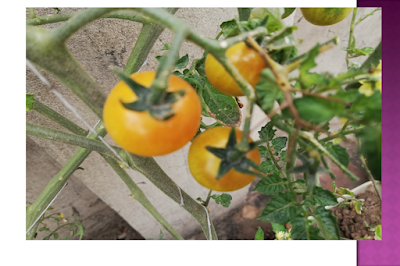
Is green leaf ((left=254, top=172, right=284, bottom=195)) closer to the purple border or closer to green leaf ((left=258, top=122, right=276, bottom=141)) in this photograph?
green leaf ((left=258, top=122, right=276, bottom=141))

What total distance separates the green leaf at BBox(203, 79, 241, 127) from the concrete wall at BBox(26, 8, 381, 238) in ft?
1.03

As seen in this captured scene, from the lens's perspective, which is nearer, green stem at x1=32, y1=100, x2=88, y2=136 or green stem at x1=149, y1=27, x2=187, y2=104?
green stem at x1=149, y1=27, x2=187, y2=104

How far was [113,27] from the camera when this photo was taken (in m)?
0.65

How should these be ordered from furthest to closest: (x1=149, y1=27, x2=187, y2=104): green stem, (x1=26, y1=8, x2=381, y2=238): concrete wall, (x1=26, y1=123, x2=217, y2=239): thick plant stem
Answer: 1. (x1=26, y1=8, x2=381, y2=238): concrete wall
2. (x1=26, y1=123, x2=217, y2=239): thick plant stem
3. (x1=149, y1=27, x2=187, y2=104): green stem

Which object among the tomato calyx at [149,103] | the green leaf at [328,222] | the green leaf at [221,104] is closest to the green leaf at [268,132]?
the green leaf at [221,104]

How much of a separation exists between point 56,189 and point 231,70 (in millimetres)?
424

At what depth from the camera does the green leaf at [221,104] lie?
1.50 feet

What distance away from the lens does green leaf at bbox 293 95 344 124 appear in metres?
0.26

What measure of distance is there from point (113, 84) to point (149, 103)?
0.55 m

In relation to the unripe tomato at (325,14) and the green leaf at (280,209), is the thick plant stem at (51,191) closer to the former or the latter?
the green leaf at (280,209)

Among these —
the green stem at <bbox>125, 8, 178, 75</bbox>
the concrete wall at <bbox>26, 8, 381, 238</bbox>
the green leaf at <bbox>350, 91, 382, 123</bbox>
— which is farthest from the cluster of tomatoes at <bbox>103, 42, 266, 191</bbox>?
the concrete wall at <bbox>26, 8, 381, 238</bbox>

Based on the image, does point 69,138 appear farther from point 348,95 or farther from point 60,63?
point 348,95

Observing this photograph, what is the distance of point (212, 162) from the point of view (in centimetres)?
32
